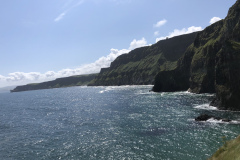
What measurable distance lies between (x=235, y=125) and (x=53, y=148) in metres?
44.3

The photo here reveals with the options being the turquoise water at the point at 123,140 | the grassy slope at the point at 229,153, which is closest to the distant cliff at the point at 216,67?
the turquoise water at the point at 123,140

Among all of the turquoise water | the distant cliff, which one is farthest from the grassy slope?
the distant cliff

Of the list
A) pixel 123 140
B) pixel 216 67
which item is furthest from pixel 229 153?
pixel 216 67

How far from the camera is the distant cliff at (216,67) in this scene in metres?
70.9

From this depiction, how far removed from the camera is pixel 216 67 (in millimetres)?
82750

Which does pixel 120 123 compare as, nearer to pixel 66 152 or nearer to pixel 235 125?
pixel 66 152

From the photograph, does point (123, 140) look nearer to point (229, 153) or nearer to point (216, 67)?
point (229, 153)

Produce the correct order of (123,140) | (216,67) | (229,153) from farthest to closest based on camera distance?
(216,67), (123,140), (229,153)

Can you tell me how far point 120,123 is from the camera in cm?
5988

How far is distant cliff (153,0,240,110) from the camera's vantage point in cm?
7088

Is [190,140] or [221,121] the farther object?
[221,121]

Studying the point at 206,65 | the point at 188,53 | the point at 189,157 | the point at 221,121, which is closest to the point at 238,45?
the point at 221,121

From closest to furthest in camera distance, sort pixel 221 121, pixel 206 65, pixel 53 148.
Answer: pixel 53 148 < pixel 221 121 < pixel 206 65

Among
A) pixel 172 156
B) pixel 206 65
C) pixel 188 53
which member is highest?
pixel 188 53
